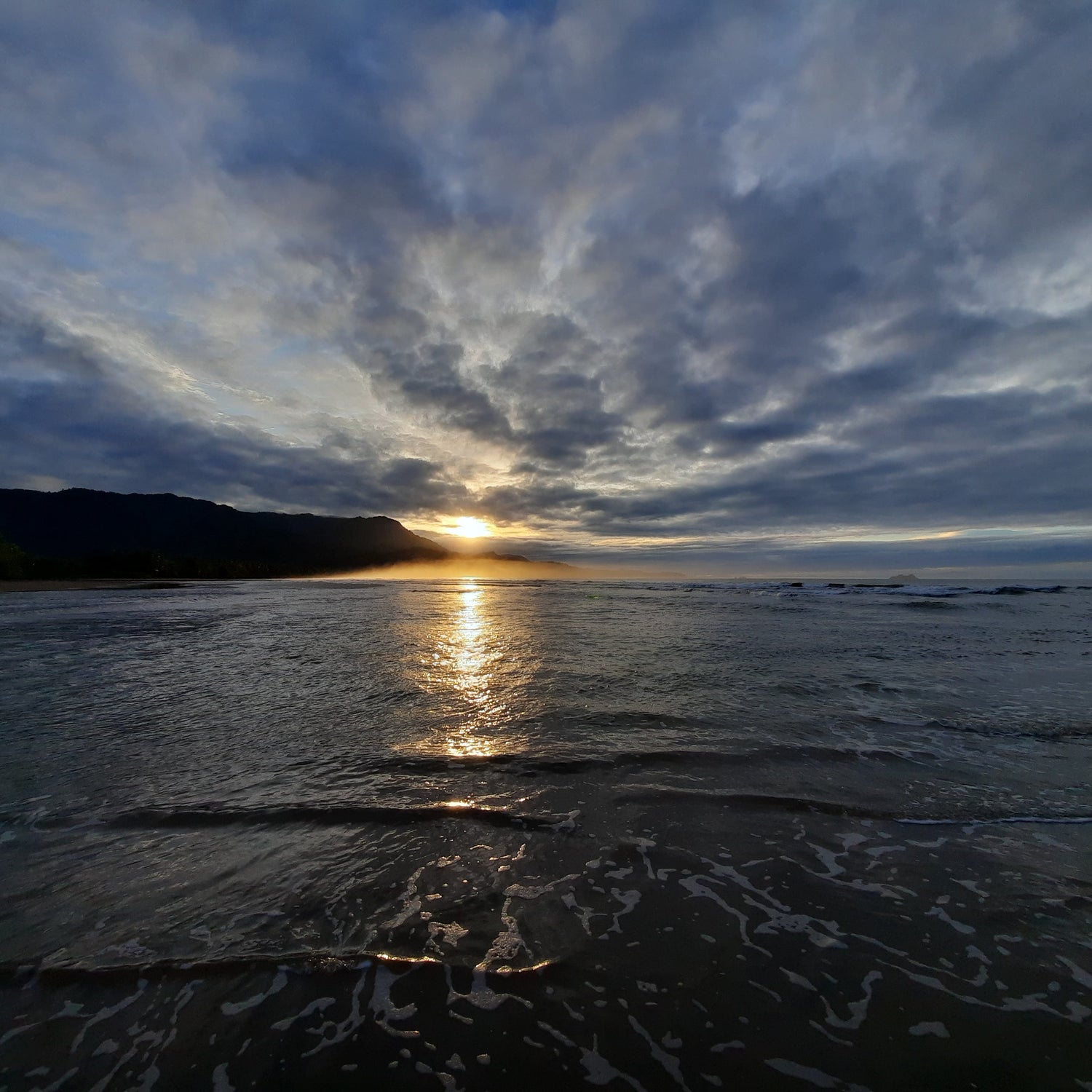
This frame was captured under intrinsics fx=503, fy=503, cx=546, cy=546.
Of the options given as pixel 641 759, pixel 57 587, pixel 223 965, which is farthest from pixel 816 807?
pixel 57 587

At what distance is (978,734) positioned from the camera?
7035 mm

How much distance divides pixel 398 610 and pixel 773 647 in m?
17.6

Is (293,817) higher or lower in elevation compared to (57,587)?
lower

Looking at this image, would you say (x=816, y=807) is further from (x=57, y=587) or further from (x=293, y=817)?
(x=57, y=587)

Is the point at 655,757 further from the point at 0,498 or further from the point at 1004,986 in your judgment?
the point at 0,498

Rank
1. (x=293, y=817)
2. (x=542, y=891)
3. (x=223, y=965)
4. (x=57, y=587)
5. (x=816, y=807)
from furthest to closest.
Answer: (x=57, y=587)
(x=816, y=807)
(x=293, y=817)
(x=542, y=891)
(x=223, y=965)

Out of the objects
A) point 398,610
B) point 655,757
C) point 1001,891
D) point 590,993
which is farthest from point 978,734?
point 398,610

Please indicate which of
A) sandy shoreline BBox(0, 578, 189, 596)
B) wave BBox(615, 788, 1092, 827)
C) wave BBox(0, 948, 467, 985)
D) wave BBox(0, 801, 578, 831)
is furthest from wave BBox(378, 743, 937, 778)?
sandy shoreline BBox(0, 578, 189, 596)

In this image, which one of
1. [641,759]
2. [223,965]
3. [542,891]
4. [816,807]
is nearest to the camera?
[223,965]

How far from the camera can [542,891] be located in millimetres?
3645

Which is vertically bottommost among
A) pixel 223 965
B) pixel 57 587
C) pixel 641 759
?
pixel 223 965

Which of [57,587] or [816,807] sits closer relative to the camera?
[816,807]

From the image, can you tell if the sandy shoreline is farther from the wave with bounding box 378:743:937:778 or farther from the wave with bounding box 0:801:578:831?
the wave with bounding box 378:743:937:778

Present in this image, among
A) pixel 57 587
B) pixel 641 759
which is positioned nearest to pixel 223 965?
pixel 641 759
